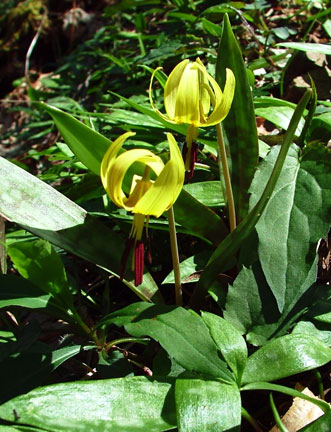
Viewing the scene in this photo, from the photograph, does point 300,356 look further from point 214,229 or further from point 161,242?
point 161,242

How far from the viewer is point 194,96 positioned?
4.99 ft

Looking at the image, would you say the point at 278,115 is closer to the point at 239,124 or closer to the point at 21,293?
the point at 239,124

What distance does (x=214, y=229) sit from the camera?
6.07ft

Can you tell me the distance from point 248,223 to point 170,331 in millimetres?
365

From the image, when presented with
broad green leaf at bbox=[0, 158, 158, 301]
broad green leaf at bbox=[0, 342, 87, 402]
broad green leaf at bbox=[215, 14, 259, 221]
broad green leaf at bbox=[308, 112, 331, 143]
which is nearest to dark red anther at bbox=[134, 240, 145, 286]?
broad green leaf at bbox=[0, 158, 158, 301]

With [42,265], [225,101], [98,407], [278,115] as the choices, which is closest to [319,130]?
[278,115]

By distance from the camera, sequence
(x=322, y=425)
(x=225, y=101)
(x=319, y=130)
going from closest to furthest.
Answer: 1. (x=322, y=425)
2. (x=225, y=101)
3. (x=319, y=130)

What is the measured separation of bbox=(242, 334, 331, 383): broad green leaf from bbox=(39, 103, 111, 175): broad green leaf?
30.0 inches

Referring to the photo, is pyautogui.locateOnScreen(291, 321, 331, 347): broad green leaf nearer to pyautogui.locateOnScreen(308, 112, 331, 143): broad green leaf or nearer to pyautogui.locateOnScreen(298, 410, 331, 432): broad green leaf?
pyautogui.locateOnScreen(298, 410, 331, 432): broad green leaf

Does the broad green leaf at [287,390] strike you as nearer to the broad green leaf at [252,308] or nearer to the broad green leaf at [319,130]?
the broad green leaf at [252,308]

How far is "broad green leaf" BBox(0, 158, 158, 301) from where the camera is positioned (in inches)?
64.2

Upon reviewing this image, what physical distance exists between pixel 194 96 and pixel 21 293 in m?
0.80

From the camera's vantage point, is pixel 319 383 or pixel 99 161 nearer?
pixel 319 383

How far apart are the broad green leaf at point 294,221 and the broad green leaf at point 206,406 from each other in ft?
1.02
